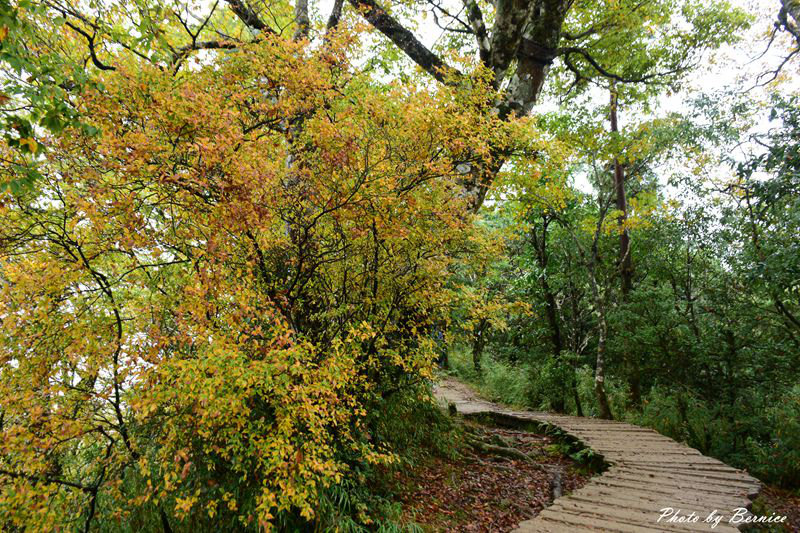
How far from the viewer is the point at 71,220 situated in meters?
3.73

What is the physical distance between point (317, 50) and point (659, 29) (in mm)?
9447

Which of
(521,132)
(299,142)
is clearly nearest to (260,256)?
(299,142)

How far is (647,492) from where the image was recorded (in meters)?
5.10

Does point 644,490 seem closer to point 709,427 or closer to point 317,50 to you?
point 709,427

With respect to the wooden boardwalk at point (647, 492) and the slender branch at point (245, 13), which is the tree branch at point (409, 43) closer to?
the slender branch at point (245, 13)

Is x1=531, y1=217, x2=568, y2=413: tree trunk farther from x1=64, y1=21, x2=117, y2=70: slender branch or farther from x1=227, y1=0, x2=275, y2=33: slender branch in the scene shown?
x1=64, y1=21, x2=117, y2=70: slender branch

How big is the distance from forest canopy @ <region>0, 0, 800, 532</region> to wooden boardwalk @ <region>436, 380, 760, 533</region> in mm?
2104

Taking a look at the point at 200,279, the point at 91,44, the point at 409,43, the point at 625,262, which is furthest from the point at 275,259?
the point at 625,262

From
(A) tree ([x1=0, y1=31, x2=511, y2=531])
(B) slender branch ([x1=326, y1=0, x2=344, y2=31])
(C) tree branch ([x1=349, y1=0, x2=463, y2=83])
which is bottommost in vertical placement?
(A) tree ([x1=0, y1=31, x2=511, y2=531])

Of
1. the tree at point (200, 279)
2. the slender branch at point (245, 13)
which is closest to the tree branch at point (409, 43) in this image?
the slender branch at point (245, 13)

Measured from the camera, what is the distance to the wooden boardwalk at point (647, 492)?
423 centimetres

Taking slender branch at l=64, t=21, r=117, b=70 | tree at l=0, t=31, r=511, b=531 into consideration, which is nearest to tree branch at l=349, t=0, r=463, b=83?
tree at l=0, t=31, r=511, b=531

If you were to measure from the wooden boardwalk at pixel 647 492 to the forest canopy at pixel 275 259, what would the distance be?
210 centimetres

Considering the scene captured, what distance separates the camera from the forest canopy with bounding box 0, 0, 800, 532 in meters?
3.52
